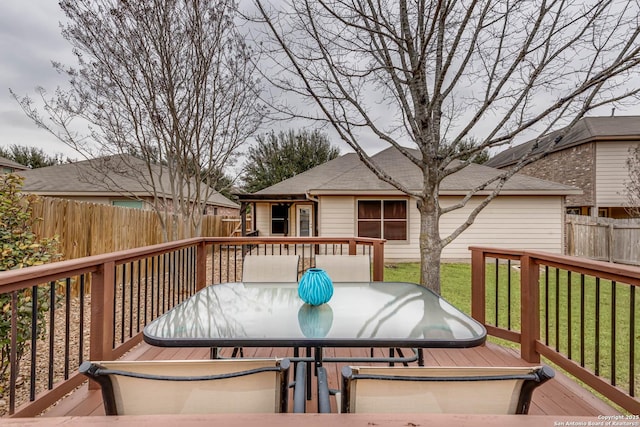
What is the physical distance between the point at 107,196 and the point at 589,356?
1431cm

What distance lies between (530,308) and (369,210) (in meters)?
7.30

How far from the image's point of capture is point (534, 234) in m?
9.95

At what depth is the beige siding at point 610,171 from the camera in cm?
1273

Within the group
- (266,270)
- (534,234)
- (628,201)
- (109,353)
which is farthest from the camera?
(628,201)

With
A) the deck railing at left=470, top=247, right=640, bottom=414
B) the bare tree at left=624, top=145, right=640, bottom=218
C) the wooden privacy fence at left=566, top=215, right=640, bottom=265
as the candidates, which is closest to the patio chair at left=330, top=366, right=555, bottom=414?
the deck railing at left=470, top=247, right=640, bottom=414

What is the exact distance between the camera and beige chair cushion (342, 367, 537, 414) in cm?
93

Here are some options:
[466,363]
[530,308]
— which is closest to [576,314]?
[530,308]

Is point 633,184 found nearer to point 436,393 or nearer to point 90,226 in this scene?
point 436,393

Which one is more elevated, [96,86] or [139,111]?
[96,86]

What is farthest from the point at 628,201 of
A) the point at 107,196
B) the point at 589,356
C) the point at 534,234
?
the point at 107,196

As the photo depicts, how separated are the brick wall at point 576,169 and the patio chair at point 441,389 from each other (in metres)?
15.5

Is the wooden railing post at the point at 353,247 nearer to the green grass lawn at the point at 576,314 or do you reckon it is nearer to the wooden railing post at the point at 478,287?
the wooden railing post at the point at 478,287

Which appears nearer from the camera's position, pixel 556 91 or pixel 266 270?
pixel 266 270

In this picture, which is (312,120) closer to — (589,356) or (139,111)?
(139,111)
